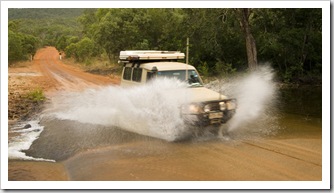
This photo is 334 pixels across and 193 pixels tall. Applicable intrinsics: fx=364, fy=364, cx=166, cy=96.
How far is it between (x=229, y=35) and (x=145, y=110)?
51.2 ft

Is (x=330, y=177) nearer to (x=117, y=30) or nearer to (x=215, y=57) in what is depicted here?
(x=215, y=57)

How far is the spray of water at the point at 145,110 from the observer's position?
8.15 meters

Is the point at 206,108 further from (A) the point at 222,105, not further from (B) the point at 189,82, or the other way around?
(B) the point at 189,82

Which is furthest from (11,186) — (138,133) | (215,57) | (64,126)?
(215,57)

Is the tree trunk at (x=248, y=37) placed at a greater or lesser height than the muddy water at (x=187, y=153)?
greater

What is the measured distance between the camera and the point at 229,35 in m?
23.2

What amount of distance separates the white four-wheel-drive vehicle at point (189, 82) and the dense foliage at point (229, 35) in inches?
416

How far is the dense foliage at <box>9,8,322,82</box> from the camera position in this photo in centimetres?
2114

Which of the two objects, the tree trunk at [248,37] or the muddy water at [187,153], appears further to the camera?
the tree trunk at [248,37]

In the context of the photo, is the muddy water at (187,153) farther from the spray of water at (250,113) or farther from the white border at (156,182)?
the white border at (156,182)

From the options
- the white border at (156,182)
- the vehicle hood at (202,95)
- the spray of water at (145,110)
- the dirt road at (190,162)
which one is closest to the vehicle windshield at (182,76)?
the spray of water at (145,110)

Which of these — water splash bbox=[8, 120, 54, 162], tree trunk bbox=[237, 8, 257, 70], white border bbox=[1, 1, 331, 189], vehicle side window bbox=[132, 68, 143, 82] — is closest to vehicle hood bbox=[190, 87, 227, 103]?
vehicle side window bbox=[132, 68, 143, 82]

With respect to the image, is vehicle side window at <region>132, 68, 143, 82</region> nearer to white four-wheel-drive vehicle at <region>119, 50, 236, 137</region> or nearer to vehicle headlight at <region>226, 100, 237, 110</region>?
white four-wheel-drive vehicle at <region>119, 50, 236, 137</region>

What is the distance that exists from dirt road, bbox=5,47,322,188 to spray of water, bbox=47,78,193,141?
382mm
